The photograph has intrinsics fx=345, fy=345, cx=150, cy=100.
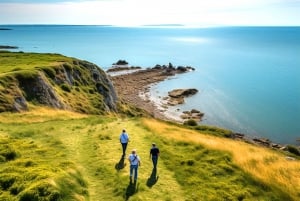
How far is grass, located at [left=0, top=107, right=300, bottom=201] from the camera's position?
2083cm

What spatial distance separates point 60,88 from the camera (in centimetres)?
6856

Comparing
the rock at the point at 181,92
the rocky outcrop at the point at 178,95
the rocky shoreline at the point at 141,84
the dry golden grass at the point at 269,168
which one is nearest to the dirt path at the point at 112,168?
the dry golden grass at the point at 269,168

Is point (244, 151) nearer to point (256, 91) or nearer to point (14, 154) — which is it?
point (14, 154)

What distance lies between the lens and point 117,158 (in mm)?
27250

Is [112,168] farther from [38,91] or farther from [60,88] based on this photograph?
→ [60,88]

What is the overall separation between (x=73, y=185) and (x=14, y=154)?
7.19 metres

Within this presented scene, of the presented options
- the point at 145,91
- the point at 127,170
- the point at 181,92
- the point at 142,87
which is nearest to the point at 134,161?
the point at 127,170

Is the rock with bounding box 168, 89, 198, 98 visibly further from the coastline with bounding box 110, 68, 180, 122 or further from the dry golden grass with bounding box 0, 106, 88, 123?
the dry golden grass with bounding box 0, 106, 88, 123

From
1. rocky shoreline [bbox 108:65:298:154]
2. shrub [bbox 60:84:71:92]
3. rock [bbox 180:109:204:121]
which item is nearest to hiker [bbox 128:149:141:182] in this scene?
shrub [bbox 60:84:71:92]

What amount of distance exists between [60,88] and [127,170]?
4727 cm

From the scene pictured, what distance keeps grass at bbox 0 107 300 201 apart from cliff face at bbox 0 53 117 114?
1876 centimetres

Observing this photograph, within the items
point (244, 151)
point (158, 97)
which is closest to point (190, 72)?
point (158, 97)

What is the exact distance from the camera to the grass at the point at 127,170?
20.8m

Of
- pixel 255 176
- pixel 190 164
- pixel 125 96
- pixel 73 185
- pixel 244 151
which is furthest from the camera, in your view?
pixel 125 96
